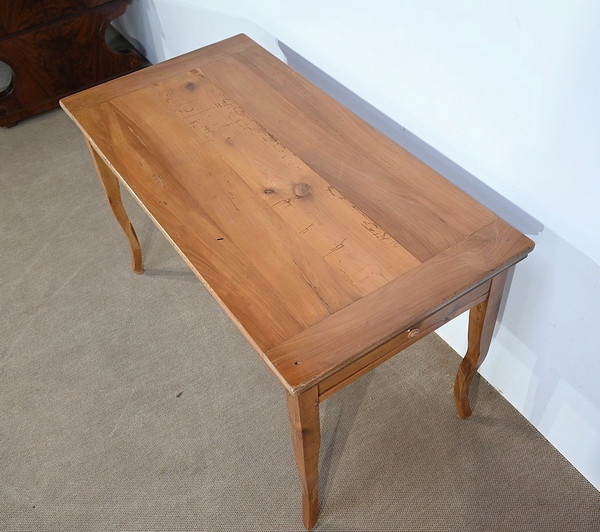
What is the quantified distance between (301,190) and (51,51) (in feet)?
5.25

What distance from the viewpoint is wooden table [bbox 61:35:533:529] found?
0.94m

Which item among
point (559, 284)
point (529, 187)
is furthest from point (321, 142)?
point (559, 284)

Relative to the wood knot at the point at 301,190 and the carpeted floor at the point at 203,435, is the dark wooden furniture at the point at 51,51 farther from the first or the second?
the wood knot at the point at 301,190

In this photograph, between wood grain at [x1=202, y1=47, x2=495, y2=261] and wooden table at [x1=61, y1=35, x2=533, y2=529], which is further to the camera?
wood grain at [x1=202, y1=47, x2=495, y2=261]

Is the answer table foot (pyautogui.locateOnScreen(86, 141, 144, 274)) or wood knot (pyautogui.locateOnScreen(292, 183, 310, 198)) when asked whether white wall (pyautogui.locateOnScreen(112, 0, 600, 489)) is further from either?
table foot (pyautogui.locateOnScreen(86, 141, 144, 274))

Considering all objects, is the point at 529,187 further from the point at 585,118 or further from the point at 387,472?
the point at 387,472

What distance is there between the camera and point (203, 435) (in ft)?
4.67

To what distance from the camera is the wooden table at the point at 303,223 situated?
3.09 feet

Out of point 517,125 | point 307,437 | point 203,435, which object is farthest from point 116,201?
point 517,125

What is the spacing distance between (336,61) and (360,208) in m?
0.49

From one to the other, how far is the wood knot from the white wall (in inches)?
11.7

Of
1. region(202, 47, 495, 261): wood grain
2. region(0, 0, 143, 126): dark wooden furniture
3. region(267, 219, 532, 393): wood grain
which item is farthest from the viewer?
region(0, 0, 143, 126): dark wooden furniture

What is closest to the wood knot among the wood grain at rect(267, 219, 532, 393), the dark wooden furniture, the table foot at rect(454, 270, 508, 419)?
the wood grain at rect(267, 219, 532, 393)

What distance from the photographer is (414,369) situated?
152 cm
